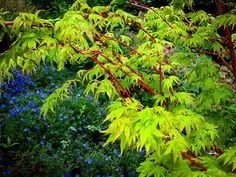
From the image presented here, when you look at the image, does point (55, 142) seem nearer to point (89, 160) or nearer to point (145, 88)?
point (89, 160)

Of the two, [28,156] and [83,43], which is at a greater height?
[83,43]

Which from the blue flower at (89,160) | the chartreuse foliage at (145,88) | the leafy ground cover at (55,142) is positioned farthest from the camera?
the blue flower at (89,160)

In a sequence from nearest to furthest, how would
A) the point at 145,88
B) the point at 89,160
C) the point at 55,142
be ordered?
the point at 145,88 < the point at 89,160 < the point at 55,142

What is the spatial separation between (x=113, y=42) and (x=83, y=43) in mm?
671

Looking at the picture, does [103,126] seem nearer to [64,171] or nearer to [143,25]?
[64,171]

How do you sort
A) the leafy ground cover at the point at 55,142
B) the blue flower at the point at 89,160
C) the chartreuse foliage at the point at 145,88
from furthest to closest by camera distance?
the blue flower at the point at 89,160
the leafy ground cover at the point at 55,142
the chartreuse foliage at the point at 145,88

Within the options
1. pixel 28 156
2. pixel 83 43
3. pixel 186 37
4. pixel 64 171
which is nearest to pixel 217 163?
pixel 83 43

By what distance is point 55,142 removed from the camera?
14.8 feet

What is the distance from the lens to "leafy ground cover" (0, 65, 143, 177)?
3.83 metres

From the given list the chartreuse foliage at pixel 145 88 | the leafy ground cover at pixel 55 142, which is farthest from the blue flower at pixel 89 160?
the chartreuse foliage at pixel 145 88

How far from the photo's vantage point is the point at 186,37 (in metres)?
3.15

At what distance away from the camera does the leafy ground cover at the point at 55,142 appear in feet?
12.6

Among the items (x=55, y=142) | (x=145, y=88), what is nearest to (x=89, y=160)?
(x=55, y=142)

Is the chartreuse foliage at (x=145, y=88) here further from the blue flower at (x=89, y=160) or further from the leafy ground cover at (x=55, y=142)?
the blue flower at (x=89, y=160)
